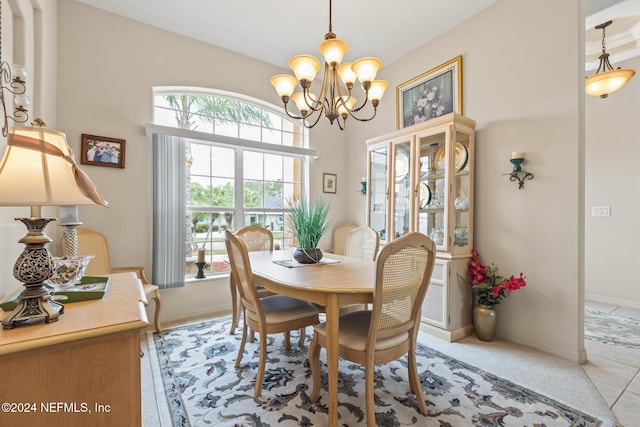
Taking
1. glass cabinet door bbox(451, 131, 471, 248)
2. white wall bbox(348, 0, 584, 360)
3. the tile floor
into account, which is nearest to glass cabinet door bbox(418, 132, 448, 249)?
glass cabinet door bbox(451, 131, 471, 248)

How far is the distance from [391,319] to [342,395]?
68 cm

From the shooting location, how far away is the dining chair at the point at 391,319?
4.56ft

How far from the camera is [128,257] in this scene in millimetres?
2785

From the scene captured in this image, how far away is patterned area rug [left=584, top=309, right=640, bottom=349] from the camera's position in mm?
2496

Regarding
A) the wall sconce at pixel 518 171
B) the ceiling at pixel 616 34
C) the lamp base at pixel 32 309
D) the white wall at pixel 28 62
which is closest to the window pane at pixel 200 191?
the white wall at pixel 28 62

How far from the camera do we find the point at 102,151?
2668 millimetres

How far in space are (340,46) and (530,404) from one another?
247 cm

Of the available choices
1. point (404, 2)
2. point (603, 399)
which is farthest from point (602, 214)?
point (404, 2)

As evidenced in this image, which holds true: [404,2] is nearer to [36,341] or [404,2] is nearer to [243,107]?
[243,107]

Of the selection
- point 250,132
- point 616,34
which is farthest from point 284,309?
point 616,34

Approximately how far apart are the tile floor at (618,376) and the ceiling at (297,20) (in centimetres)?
321

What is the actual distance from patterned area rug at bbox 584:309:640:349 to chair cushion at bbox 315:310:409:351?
2.35 meters

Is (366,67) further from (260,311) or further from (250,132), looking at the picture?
Answer: (250,132)

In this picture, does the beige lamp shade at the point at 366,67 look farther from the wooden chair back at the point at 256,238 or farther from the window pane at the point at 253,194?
the window pane at the point at 253,194
